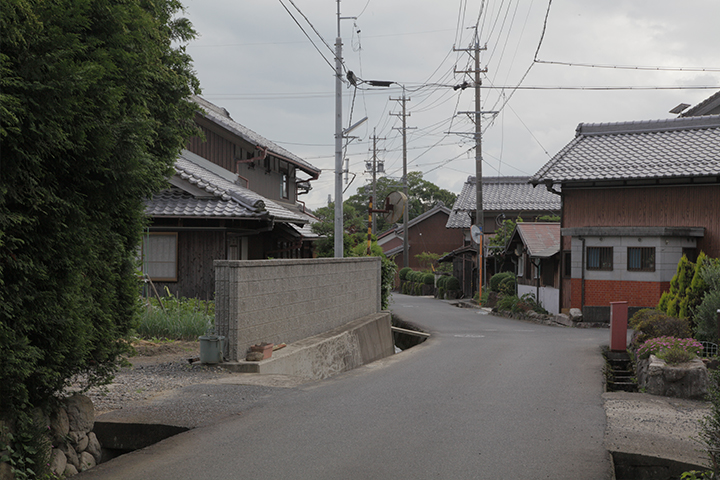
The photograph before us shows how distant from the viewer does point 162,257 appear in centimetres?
1795

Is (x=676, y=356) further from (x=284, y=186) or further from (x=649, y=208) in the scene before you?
(x=284, y=186)

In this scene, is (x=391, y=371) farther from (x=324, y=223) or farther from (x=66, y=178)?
(x=324, y=223)

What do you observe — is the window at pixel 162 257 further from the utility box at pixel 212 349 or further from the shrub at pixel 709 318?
the shrub at pixel 709 318

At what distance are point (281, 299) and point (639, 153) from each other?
1840cm

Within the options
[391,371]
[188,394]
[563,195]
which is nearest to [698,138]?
[563,195]

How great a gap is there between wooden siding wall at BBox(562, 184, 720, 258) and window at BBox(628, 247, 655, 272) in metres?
1.55

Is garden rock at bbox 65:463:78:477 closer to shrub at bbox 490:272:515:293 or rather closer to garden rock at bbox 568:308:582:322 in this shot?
garden rock at bbox 568:308:582:322

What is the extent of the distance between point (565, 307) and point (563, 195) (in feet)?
14.6

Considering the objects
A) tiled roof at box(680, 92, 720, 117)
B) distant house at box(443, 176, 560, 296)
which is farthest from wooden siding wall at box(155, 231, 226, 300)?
distant house at box(443, 176, 560, 296)

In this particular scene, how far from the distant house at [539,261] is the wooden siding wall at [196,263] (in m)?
13.8

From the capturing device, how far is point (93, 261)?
5.03 meters

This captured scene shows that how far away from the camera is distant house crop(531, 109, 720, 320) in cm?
2167

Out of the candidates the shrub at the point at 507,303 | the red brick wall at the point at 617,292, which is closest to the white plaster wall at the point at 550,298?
the shrub at the point at 507,303

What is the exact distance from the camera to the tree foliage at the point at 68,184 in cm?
420
